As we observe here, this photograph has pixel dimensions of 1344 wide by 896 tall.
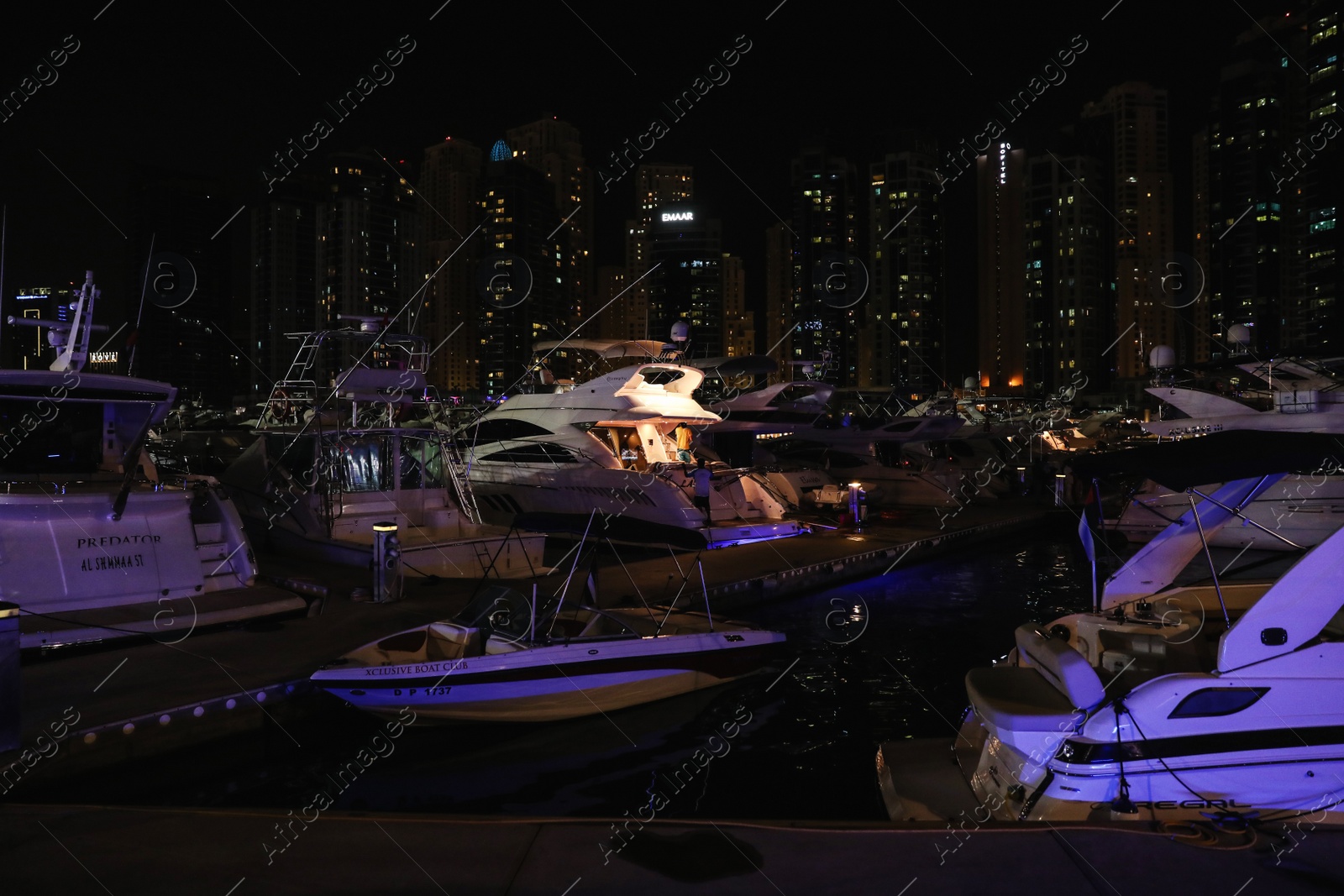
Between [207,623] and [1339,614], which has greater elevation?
[1339,614]

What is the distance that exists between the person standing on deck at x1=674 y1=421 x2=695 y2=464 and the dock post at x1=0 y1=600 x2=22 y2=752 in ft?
45.0

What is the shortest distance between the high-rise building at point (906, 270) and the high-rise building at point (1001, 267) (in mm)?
8862

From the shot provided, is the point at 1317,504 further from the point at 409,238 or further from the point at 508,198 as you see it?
the point at 508,198

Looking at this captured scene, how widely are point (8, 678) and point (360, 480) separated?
7.70 meters

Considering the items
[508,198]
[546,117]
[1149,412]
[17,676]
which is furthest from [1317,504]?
[546,117]

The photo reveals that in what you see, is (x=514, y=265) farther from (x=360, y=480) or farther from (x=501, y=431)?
(x=360, y=480)

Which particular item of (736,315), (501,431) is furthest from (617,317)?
(501,431)

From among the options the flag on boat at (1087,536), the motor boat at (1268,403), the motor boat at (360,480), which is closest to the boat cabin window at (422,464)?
the motor boat at (360,480)

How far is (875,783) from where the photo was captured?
23.0ft

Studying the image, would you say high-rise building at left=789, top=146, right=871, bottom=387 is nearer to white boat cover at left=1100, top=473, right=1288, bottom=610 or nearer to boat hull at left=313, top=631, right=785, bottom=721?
boat hull at left=313, top=631, right=785, bottom=721

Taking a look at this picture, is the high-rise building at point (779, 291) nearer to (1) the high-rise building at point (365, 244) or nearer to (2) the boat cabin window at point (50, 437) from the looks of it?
(1) the high-rise building at point (365, 244)

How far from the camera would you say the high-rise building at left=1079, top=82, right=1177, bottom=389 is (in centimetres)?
11638

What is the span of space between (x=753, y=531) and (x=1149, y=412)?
52.7 meters

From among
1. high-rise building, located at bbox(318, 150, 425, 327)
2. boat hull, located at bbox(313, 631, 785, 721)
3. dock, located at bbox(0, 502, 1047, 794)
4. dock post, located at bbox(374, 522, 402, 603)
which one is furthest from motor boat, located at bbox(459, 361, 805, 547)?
high-rise building, located at bbox(318, 150, 425, 327)
